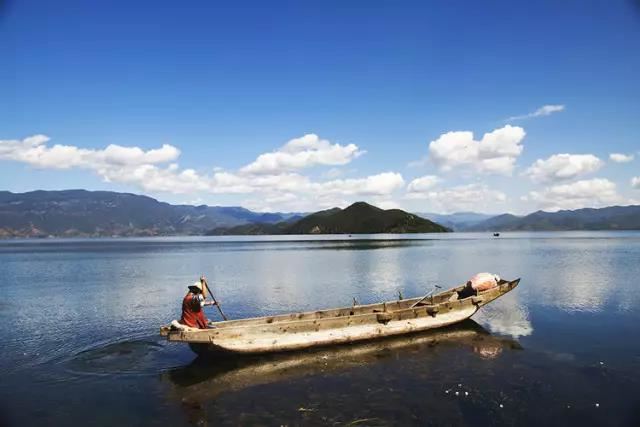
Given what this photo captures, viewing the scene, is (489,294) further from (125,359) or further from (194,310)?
(125,359)

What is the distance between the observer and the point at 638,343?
2083 centimetres

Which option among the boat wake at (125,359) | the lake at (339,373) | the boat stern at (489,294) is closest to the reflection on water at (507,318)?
the lake at (339,373)

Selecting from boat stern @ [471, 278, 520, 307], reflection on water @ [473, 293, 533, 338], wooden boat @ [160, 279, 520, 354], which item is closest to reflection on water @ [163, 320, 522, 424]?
wooden boat @ [160, 279, 520, 354]

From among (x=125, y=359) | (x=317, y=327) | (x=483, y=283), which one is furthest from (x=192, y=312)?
(x=483, y=283)

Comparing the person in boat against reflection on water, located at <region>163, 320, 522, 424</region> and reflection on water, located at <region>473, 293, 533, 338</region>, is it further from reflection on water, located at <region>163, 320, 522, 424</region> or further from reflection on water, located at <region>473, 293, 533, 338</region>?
reflection on water, located at <region>473, 293, 533, 338</region>

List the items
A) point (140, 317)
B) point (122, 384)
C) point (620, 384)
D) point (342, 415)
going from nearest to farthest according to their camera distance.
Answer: point (342, 415)
point (620, 384)
point (122, 384)
point (140, 317)

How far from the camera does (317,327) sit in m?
20.0

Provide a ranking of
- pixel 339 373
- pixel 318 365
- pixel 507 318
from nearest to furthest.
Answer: pixel 339 373, pixel 318 365, pixel 507 318

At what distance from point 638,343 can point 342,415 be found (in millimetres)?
17455

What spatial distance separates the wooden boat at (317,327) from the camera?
58.7 ft

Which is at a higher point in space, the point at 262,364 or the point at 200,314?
the point at 200,314

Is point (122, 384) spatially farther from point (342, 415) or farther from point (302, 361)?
point (342, 415)

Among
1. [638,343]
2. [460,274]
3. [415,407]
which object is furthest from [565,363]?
[460,274]

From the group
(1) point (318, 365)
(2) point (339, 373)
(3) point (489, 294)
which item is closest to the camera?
(2) point (339, 373)
